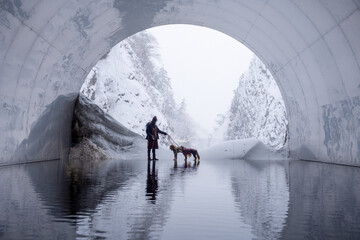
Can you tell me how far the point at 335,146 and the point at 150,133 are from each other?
6.44m

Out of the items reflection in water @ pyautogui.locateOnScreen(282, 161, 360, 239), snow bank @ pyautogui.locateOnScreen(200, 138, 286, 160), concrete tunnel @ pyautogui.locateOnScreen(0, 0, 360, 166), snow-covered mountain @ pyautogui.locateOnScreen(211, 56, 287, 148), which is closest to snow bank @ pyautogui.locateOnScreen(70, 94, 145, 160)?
concrete tunnel @ pyautogui.locateOnScreen(0, 0, 360, 166)

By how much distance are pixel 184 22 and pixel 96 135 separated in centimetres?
→ 601

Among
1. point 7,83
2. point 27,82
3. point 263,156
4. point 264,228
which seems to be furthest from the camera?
point 263,156

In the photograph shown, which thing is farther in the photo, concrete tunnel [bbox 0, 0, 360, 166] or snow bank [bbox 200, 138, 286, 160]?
snow bank [bbox 200, 138, 286, 160]

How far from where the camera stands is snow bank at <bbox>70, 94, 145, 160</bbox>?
14938 mm

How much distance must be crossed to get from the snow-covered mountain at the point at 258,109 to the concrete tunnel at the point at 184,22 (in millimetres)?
34400

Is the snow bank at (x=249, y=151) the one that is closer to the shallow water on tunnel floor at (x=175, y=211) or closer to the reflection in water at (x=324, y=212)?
the reflection in water at (x=324, y=212)

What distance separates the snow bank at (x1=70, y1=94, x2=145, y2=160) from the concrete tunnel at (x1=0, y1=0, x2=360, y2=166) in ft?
2.04

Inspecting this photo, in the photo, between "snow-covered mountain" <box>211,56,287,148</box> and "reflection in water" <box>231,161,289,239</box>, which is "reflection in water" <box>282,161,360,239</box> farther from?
"snow-covered mountain" <box>211,56,287,148</box>

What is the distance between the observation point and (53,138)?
12.7 meters

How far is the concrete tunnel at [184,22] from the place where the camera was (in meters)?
8.53

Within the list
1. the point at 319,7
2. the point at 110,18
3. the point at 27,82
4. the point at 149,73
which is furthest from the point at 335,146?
the point at 149,73

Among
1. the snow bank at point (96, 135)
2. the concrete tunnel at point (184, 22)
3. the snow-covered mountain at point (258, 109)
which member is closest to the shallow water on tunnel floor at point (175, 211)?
the concrete tunnel at point (184, 22)

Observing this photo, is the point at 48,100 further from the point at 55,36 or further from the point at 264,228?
the point at 264,228
